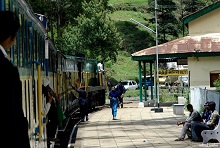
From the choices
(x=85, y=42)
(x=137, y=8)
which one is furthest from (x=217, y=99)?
(x=137, y=8)

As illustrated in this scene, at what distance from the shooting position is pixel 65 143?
1727 cm

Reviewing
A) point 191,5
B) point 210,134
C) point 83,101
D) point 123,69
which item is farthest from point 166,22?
point 210,134

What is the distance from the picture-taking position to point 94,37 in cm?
4522

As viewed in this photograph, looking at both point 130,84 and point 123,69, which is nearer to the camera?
point 130,84

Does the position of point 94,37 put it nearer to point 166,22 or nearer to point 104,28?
point 104,28

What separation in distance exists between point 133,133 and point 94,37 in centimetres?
2790

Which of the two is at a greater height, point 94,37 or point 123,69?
point 94,37

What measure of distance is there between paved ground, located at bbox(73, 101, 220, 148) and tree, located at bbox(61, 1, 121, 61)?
68.6ft

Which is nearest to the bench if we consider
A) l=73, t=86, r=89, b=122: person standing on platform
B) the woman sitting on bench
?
the woman sitting on bench

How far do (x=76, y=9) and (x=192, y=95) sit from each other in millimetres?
31587

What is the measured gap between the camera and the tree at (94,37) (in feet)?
149

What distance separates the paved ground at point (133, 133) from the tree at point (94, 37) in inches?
824

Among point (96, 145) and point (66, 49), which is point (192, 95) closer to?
point (96, 145)

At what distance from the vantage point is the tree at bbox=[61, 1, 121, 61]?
45.5 m
